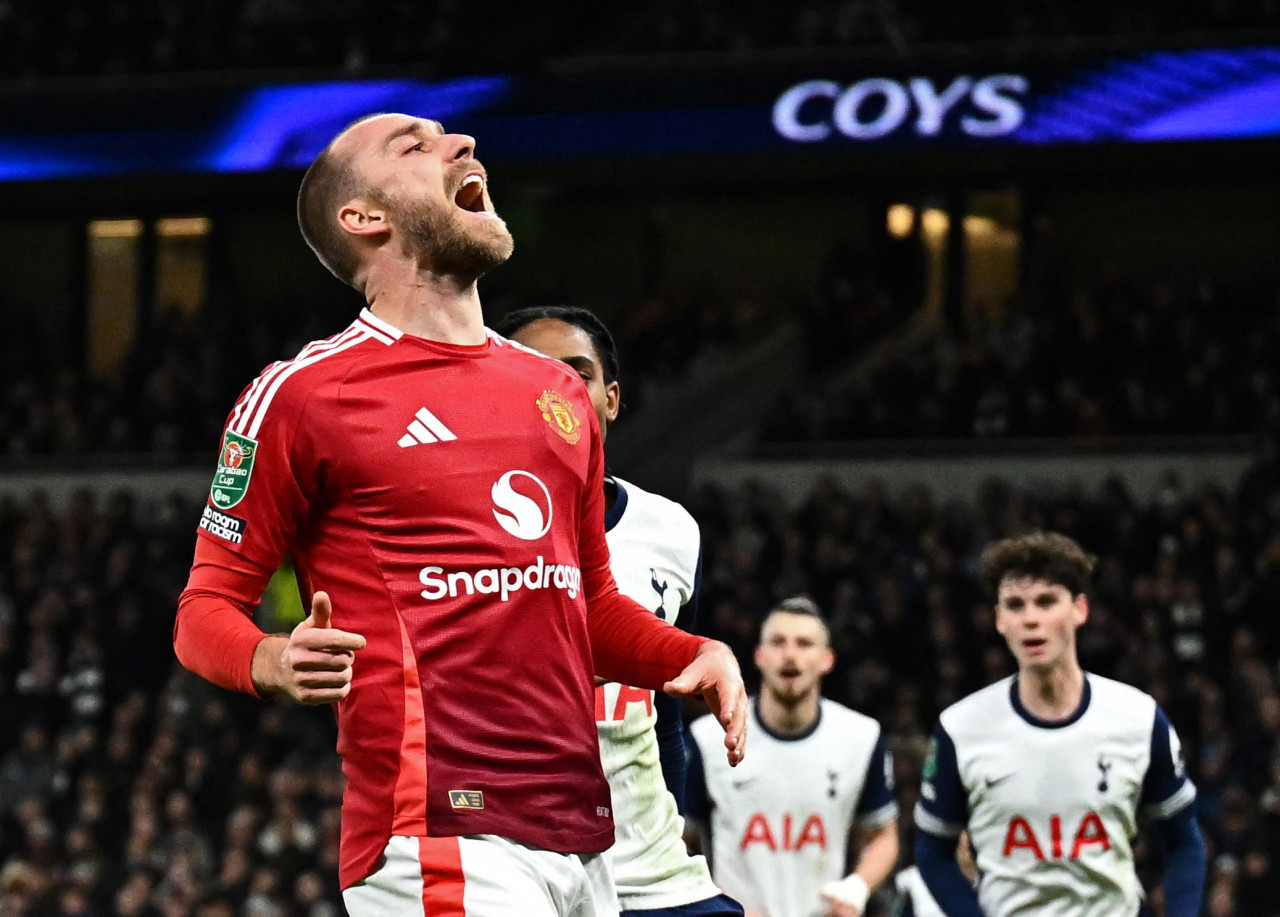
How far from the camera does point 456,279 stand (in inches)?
121

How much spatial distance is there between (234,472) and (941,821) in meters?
3.52

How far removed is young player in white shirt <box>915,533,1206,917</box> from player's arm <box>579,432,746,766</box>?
282cm

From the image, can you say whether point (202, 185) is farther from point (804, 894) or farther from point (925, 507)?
point (804, 894)

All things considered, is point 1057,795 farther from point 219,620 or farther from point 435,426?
point 219,620

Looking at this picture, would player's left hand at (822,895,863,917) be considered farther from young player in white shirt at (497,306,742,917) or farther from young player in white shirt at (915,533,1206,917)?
young player in white shirt at (497,306,742,917)

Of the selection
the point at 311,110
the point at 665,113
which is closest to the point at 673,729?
the point at 665,113

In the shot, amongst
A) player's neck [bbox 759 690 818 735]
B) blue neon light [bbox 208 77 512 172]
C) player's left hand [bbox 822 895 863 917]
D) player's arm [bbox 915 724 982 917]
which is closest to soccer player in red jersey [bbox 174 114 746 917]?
player's left hand [bbox 822 895 863 917]

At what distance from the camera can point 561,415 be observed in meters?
3.07

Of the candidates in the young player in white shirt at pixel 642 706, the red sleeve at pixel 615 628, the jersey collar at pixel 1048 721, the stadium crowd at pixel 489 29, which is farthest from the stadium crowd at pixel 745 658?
the red sleeve at pixel 615 628

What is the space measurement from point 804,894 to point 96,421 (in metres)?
14.3

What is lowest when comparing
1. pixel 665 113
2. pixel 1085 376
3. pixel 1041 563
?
pixel 1041 563

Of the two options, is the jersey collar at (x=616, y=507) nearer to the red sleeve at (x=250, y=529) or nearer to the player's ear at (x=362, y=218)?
the player's ear at (x=362, y=218)

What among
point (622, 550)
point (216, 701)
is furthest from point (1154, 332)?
point (622, 550)

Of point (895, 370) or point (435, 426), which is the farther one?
point (895, 370)
